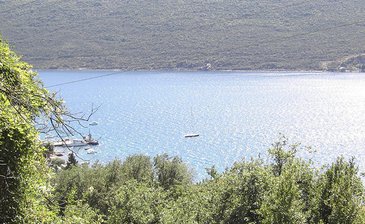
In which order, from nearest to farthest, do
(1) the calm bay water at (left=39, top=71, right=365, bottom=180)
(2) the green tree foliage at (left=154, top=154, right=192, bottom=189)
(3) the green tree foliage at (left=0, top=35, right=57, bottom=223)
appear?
(3) the green tree foliage at (left=0, top=35, right=57, bottom=223), (2) the green tree foliage at (left=154, top=154, right=192, bottom=189), (1) the calm bay water at (left=39, top=71, right=365, bottom=180)

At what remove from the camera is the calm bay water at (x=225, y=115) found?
7219cm

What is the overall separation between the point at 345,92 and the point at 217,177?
11266 cm

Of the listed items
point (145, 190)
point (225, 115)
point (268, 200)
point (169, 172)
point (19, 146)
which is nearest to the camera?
point (19, 146)

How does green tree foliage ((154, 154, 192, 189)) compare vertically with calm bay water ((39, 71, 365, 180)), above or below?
above

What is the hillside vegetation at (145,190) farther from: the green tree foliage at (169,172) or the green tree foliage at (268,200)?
the green tree foliage at (169,172)

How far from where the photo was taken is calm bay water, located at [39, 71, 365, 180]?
7219 cm

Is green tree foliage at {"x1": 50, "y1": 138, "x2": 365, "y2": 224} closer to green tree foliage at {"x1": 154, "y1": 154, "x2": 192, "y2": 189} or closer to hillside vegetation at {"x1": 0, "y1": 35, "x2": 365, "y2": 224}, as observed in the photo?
hillside vegetation at {"x1": 0, "y1": 35, "x2": 365, "y2": 224}

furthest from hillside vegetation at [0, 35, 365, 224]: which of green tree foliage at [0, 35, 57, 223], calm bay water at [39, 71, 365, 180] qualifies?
calm bay water at [39, 71, 365, 180]

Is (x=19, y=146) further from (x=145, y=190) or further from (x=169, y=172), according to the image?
(x=169, y=172)

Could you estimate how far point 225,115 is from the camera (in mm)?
100938

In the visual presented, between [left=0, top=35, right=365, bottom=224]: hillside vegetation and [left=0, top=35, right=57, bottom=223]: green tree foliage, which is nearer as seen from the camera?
[left=0, top=35, right=57, bottom=223]: green tree foliage

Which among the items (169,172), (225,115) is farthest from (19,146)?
(225,115)

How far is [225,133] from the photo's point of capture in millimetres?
84000

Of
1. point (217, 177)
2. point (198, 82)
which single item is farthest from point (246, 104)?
point (217, 177)
